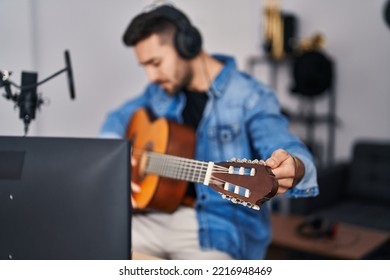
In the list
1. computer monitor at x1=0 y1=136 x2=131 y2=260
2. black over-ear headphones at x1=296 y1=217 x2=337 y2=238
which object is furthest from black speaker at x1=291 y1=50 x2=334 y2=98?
computer monitor at x1=0 y1=136 x2=131 y2=260

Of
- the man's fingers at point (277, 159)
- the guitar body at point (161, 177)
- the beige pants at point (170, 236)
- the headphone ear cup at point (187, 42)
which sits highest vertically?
the headphone ear cup at point (187, 42)

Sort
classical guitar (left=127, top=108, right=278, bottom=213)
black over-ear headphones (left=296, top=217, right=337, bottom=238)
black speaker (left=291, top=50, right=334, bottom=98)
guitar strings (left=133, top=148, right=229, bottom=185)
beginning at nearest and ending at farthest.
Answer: guitar strings (left=133, top=148, right=229, bottom=185) → classical guitar (left=127, top=108, right=278, bottom=213) → black over-ear headphones (left=296, top=217, right=337, bottom=238) → black speaker (left=291, top=50, right=334, bottom=98)

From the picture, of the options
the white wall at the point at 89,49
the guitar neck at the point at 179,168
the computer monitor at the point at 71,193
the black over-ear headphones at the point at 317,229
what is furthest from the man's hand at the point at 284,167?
the black over-ear headphones at the point at 317,229

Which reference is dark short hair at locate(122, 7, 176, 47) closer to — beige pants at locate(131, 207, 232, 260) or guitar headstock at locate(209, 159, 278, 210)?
beige pants at locate(131, 207, 232, 260)

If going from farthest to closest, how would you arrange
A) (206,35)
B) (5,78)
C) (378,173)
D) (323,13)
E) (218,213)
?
(323,13), (378,173), (206,35), (218,213), (5,78)

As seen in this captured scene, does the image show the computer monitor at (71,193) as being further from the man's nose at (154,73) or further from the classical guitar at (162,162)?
the man's nose at (154,73)

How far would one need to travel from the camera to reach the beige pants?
1.21 metres

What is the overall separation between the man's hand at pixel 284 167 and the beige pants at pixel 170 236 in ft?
1.42

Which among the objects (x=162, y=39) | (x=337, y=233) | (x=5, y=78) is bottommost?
(x=337, y=233)

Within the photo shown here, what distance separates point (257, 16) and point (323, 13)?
0.51 m

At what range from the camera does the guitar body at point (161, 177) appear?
1187 mm

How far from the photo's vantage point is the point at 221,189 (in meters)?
0.75
